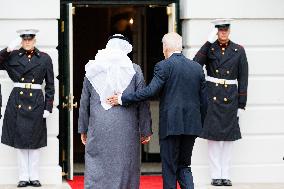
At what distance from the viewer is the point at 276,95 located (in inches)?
489

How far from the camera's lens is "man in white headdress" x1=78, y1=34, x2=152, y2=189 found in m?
8.94

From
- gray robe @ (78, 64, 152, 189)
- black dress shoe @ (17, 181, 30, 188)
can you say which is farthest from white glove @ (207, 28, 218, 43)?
black dress shoe @ (17, 181, 30, 188)

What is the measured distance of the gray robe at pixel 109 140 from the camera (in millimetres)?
8930

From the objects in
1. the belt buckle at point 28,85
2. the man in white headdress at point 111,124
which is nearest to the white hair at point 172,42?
the man in white headdress at point 111,124

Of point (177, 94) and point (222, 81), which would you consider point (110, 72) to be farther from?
point (222, 81)

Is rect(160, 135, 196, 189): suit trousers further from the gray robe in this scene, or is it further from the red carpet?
the red carpet

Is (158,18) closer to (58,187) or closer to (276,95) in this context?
(276,95)

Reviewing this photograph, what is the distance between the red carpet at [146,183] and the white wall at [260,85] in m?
0.82

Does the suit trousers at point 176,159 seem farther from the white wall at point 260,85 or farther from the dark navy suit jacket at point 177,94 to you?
the white wall at point 260,85

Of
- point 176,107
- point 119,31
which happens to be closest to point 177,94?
point 176,107

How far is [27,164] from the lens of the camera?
465 inches

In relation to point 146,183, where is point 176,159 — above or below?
above

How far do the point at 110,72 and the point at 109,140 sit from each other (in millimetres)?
723

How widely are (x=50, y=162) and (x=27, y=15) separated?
6.85 ft
